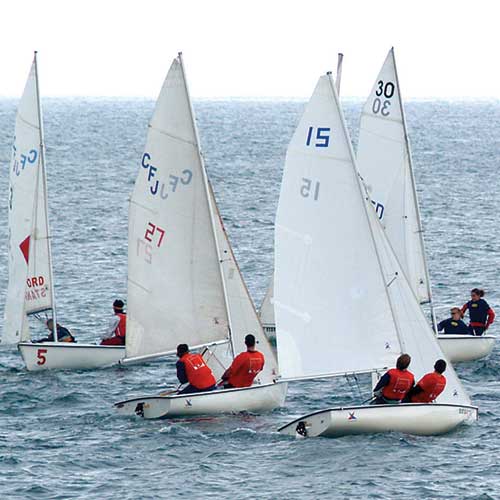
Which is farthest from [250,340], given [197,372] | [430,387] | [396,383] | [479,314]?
[479,314]

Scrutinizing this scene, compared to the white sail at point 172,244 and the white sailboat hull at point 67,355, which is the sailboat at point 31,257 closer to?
the white sailboat hull at point 67,355

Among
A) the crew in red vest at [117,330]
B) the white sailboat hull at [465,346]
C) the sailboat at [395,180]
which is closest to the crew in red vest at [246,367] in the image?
the crew in red vest at [117,330]

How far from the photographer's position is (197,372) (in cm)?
2927

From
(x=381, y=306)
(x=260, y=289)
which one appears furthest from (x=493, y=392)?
(x=260, y=289)

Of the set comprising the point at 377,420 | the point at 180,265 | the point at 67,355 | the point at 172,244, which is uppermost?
the point at 172,244

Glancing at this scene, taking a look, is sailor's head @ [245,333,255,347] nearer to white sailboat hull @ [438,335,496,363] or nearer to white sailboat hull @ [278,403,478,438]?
white sailboat hull @ [278,403,478,438]

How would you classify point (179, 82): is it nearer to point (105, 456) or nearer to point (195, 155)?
point (195, 155)

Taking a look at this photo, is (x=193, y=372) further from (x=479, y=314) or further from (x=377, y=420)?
(x=479, y=314)

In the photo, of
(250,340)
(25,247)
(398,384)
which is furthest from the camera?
(25,247)

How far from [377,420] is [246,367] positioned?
10.5 feet

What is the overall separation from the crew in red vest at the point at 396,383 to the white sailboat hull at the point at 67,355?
30.7 ft

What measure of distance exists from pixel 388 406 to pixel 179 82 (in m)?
8.18

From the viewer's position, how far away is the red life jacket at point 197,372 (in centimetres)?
2927

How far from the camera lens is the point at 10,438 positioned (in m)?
28.6
